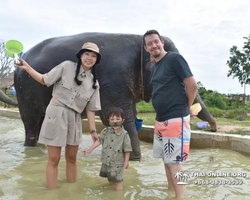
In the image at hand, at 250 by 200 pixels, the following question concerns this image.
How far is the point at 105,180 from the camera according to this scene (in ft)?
9.95

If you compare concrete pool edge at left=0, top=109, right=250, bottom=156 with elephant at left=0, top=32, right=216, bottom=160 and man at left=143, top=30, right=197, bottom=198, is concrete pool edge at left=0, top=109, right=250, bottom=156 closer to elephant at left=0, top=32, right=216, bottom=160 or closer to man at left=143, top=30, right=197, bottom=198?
elephant at left=0, top=32, right=216, bottom=160

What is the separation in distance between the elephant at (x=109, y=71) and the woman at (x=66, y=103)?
1113mm

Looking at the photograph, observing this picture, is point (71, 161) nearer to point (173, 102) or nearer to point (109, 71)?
point (173, 102)

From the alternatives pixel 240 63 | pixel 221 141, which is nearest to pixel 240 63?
pixel 240 63

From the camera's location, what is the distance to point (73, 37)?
4.21m

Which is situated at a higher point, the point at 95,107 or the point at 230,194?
the point at 95,107

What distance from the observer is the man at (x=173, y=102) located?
2.37 m

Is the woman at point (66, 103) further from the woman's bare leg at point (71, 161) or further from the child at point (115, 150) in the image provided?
the child at point (115, 150)

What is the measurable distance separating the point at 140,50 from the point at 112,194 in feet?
7.22

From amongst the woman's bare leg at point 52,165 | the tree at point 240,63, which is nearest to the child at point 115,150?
the woman's bare leg at point 52,165

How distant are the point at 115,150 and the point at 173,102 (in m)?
0.74

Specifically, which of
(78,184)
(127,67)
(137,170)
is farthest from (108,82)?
(78,184)

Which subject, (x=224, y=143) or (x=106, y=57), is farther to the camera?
(x=224, y=143)

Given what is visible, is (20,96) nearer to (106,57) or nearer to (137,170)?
(106,57)
